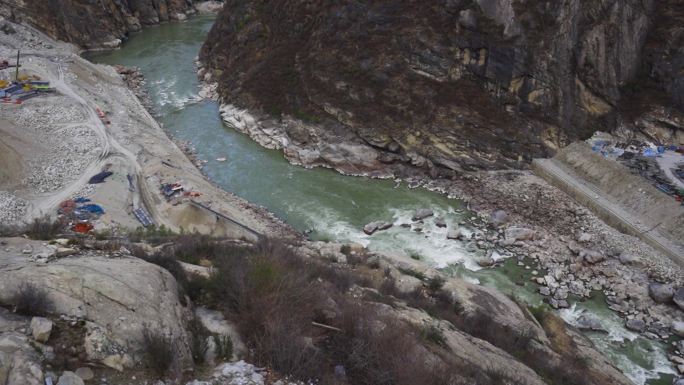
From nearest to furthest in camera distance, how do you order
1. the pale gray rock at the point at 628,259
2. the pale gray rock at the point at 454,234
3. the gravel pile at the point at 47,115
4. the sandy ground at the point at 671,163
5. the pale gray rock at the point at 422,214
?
the pale gray rock at the point at 628,259
the pale gray rock at the point at 454,234
the pale gray rock at the point at 422,214
the sandy ground at the point at 671,163
the gravel pile at the point at 47,115

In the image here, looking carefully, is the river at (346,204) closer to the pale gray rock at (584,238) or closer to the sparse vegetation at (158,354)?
the pale gray rock at (584,238)

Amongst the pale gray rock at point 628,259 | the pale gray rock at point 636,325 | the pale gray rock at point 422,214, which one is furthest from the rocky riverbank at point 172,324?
the pale gray rock at point 422,214

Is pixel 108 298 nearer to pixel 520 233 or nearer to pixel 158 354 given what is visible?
pixel 158 354

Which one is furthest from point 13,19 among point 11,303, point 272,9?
point 11,303

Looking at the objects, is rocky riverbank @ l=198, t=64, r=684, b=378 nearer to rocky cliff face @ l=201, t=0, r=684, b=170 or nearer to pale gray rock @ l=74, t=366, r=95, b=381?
rocky cliff face @ l=201, t=0, r=684, b=170

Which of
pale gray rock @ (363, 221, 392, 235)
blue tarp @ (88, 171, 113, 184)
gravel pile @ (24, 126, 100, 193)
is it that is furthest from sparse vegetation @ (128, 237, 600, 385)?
gravel pile @ (24, 126, 100, 193)
